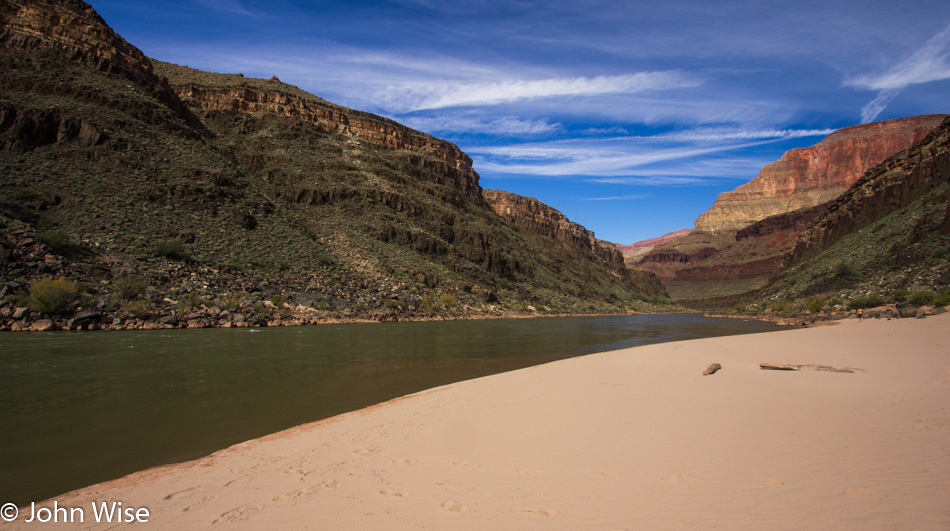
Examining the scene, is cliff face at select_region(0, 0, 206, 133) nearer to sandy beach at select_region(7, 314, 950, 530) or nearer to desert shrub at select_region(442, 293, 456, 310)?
desert shrub at select_region(442, 293, 456, 310)

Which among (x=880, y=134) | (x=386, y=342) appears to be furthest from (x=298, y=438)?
(x=880, y=134)

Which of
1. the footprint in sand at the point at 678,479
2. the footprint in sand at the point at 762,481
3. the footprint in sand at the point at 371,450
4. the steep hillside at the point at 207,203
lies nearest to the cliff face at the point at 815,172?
the steep hillside at the point at 207,203

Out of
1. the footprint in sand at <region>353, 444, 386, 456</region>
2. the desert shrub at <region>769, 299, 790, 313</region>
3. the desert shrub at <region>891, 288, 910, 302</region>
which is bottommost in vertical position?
the footprint in sand at <region>353, 444, 386, 456</region>

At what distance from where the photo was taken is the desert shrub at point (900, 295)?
82.4ft

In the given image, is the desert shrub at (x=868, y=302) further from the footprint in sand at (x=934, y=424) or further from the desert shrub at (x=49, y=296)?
the desert shrub at (x=49, y=296)

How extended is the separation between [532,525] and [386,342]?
18.4 metres

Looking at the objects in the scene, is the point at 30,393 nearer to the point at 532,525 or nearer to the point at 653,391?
the point at 532,525

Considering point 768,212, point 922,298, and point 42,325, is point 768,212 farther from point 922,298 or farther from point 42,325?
point 42,325

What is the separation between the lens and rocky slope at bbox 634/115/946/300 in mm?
123062

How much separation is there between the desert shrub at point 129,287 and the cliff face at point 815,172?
191445mm

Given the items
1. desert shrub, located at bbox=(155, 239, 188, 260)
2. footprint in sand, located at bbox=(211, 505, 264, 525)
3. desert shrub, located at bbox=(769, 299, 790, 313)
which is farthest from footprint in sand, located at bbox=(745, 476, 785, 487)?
desert shrub, located at bbox=(769, 299, 790, 313)

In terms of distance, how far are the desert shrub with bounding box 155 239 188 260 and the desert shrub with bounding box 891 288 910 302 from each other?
1873 inches

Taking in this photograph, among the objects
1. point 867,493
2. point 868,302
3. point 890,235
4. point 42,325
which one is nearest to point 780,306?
point 890,235

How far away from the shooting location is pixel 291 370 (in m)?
13.1
